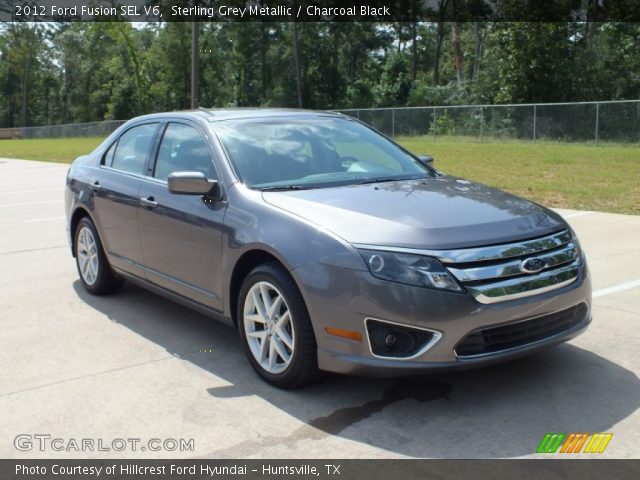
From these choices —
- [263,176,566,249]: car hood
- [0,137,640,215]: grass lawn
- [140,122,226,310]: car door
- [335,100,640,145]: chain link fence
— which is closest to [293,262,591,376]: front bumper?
[263,176,566,249]: car hood

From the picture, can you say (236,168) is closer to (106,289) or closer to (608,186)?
(106,289)

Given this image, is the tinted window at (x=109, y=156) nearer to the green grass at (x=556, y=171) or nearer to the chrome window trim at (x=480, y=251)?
the chrome window trim at (x=480, y=251)

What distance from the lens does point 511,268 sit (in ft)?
13.1

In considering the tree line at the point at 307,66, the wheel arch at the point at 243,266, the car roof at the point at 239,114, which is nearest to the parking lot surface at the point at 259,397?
the wheel arch at the point at 243,266

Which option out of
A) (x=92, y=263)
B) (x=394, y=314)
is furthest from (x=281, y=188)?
(x=92, y=263)

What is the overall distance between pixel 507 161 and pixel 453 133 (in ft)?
40.0

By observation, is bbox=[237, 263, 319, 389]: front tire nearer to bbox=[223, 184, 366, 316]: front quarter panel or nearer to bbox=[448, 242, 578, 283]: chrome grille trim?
bbox=[223, 184, 366, 316]: front quarter panel

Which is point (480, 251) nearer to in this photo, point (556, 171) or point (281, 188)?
point (281, 188)

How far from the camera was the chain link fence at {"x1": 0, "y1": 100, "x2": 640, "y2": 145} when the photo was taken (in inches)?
1044

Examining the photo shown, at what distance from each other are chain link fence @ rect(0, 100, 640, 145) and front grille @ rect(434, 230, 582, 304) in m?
23.9

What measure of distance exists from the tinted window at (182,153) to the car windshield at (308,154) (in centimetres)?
17

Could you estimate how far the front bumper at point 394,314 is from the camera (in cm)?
379

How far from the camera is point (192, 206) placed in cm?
507
